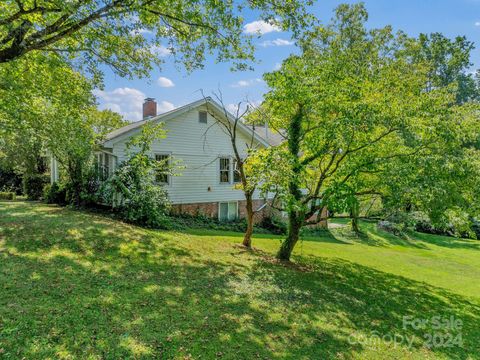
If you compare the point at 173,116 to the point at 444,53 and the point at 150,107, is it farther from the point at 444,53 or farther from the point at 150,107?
the point at 444,53

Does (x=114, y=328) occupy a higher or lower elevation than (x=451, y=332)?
higher

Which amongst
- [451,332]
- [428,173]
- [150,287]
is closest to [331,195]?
[428,173]

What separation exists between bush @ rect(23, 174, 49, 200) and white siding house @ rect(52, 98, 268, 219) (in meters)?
7.42

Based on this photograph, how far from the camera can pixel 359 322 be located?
20.5ft

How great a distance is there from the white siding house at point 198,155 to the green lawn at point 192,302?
576cm

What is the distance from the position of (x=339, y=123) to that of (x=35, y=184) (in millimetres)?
21904

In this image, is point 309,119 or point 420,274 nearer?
point 309,119

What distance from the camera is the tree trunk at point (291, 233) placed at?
33.5 ft

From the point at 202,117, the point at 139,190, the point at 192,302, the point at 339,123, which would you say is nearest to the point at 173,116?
the point at 202,117

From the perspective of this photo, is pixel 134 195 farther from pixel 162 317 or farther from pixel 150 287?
pixel 162 317

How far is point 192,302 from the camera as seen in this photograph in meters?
5.71

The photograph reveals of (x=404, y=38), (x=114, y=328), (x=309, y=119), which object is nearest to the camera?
(x=114, y=328)

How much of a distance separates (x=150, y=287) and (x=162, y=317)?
1.28 metres

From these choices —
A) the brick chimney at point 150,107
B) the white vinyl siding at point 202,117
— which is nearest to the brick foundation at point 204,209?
the white vinyl siding at point 202,117
